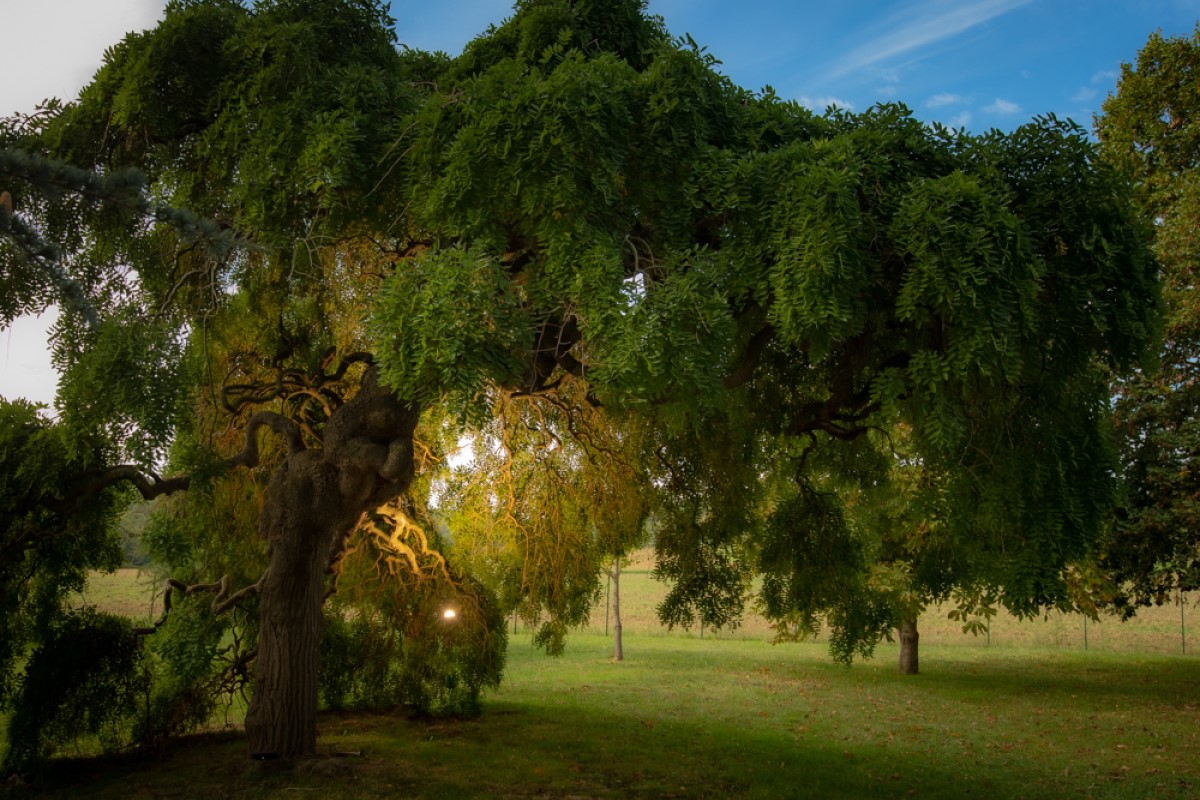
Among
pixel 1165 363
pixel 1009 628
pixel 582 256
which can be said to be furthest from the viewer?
pixel 1009 628

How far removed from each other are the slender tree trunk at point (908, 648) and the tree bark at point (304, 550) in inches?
555

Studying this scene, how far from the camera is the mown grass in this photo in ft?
29.7

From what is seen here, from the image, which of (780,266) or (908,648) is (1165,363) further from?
(780,266)

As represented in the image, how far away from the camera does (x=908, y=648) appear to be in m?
19.8

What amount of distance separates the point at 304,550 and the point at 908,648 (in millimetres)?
14886

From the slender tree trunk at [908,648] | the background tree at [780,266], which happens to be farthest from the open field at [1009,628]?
the background tree at [780,266]

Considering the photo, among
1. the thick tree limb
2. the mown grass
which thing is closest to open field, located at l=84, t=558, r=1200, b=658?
the mown grass

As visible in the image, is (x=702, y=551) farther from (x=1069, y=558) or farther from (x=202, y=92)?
(x=202, y=92)

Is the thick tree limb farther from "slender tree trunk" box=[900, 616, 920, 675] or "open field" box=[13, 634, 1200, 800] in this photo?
"slender tree trunk" box=[900, 616, 920, 675]

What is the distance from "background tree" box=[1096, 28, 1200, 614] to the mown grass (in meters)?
2.39

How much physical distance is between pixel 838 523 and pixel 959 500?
3.17 meters

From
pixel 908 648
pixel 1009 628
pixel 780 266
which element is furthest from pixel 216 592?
pixel 1009 628

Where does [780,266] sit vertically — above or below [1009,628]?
above

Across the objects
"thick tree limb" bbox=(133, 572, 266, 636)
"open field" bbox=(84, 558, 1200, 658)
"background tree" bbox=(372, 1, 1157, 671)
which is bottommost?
"open field" bbox=(84, 558, 1200, 658)
